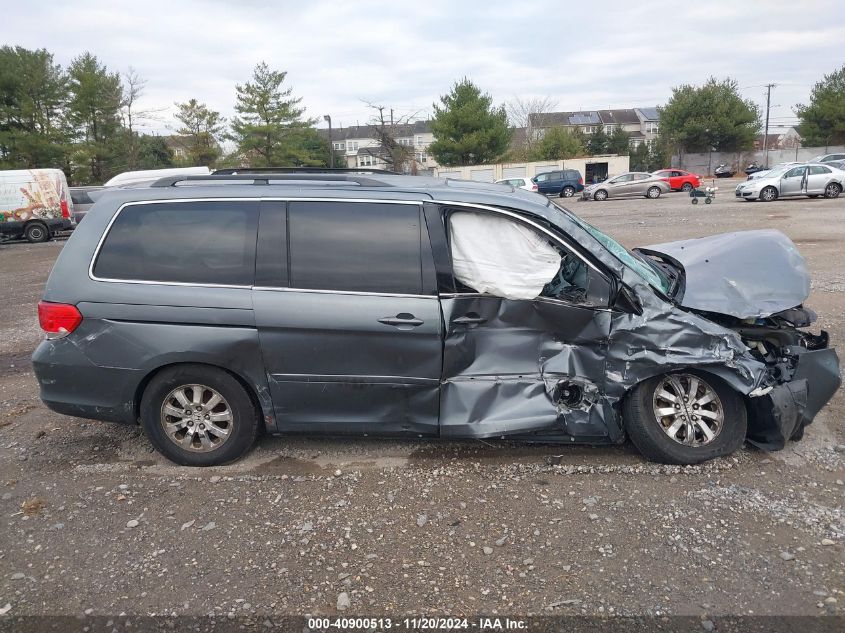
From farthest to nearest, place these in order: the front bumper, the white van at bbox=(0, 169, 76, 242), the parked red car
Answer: the parked red car → the white van at bbox=(0, 169, 76, 242) → the front bumper

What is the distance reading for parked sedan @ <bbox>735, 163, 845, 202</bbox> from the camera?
76.5 feet

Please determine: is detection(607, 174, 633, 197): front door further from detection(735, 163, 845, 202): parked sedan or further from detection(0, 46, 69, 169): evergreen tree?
detection(0, 46, 69, 169): evergreen tree

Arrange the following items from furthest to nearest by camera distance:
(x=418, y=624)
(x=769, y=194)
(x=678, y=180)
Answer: (x=678, y=180)
(x=769, y=194)
(x=418, y=624)

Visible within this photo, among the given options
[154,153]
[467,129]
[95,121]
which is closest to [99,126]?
[95,121]

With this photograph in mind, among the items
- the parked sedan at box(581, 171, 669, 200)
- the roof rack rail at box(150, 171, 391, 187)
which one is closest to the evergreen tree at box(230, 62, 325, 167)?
the parked sedan at box(581, 171, 669, 200)

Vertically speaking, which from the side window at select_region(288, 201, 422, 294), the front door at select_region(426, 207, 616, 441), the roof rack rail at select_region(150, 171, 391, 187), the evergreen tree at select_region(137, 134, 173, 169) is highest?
the evergreen tree at select_region(137, 134, 173, 169)

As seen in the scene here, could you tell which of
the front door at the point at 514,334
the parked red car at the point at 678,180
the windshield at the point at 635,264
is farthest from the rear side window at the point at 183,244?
the parked red car at the point at 678,180

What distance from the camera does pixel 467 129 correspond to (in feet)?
170

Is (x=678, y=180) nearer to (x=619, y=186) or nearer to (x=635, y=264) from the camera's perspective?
(x=619, y=186)

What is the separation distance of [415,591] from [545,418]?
141cm

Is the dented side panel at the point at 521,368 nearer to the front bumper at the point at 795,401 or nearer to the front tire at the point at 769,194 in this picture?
the front bumper at the point at 795,401

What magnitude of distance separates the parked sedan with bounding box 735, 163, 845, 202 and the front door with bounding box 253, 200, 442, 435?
79.9ft

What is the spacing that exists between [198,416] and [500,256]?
7.14 feet

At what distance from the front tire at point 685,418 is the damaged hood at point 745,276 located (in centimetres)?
51
